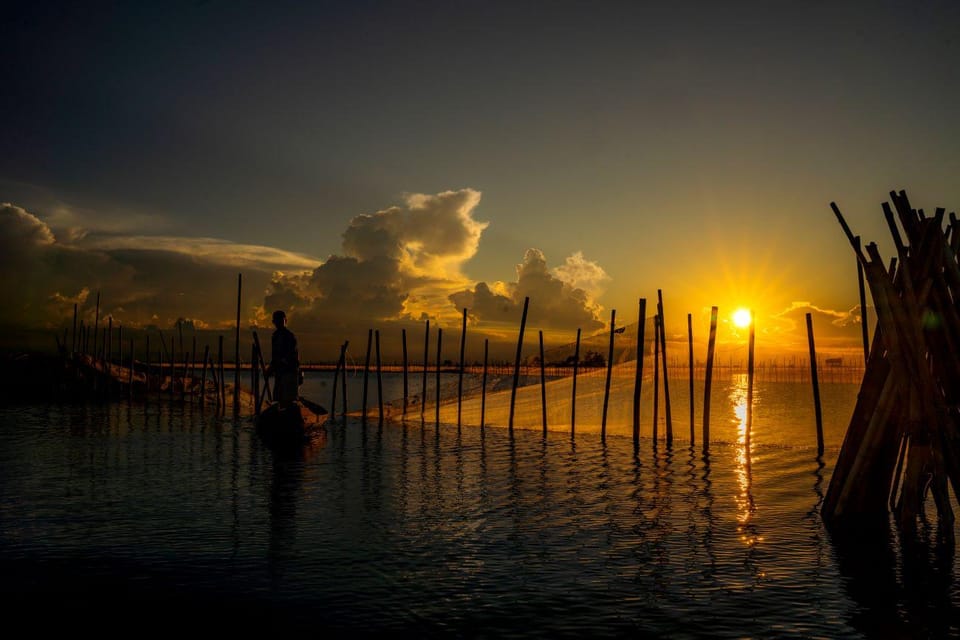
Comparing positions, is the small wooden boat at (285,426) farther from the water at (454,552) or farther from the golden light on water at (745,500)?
the golden light on water at (745,500)

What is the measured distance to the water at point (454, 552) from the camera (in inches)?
318

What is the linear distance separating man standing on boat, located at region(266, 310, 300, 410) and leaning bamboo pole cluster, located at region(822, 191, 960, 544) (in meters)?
17.1

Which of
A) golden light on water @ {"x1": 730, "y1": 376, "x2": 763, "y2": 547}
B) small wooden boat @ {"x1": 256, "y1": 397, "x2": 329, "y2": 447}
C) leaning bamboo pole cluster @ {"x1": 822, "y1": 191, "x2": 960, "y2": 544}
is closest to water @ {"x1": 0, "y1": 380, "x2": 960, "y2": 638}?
golden light on water @ {"x1": 730, "y1": 376, "x2": 763, "y2": 547}

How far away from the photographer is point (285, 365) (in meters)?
24.7

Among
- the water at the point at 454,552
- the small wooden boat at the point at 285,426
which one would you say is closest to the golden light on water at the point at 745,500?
the water at the point at 454,552

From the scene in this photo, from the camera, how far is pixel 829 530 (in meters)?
11.6

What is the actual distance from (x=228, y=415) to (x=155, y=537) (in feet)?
94.6

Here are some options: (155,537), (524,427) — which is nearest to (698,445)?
(524,427)

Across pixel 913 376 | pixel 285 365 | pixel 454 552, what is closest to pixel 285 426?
pixel 285 365

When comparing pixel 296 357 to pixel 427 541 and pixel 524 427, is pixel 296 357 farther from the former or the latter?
pixel 427 541

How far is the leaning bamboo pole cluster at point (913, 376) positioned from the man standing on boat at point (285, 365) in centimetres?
1705

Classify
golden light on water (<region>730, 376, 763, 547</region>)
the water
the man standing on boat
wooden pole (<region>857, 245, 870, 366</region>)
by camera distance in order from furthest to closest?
the man standing on boat, wooden pole (<region>857, 245, 870, 366</region>), golden light on water (<region>730, 376, 763, 547</region>), the water

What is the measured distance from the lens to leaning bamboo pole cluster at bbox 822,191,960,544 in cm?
947

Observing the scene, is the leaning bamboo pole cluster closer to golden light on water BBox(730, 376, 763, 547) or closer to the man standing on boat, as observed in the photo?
golden light on water BBox(730, 376, 763, 547)
